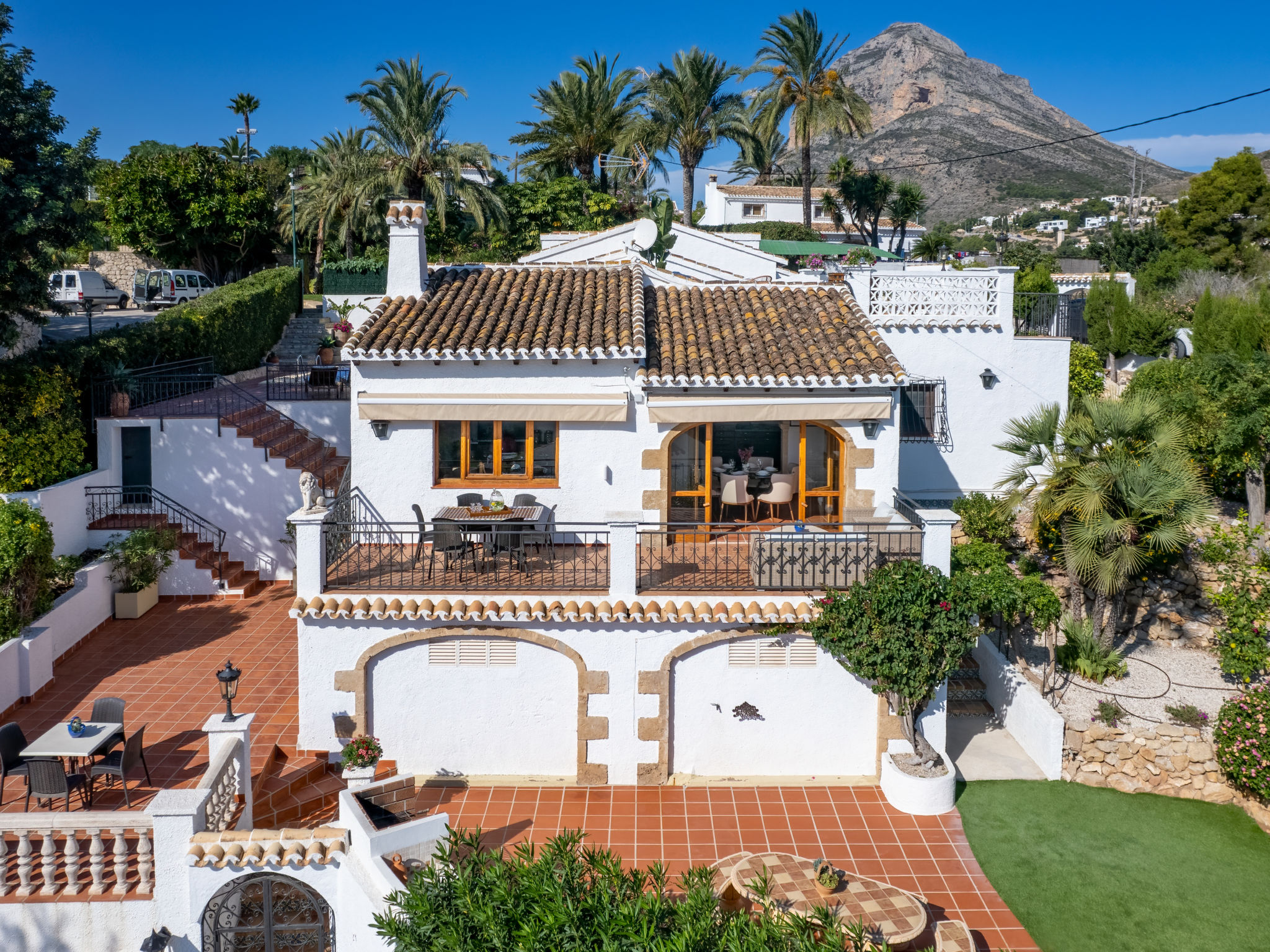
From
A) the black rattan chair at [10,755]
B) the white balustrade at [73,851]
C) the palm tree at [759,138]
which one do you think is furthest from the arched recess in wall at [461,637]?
the palm tree at [759,138]

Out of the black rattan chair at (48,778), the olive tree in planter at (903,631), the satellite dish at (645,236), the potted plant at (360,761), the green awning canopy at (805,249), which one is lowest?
the potted plant at (360,761)

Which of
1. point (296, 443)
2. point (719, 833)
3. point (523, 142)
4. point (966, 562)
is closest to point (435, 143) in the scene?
point (523, 142)

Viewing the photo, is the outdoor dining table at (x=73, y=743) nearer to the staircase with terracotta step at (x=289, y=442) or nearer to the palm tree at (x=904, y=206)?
the staircase with terracotta step at (x=289, y=442)

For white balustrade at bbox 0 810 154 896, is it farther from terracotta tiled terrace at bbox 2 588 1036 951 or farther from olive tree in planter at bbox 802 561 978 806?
olive tree in planter at bbox 802 561 978 806

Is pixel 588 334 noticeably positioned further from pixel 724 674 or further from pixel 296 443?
pixel 296 443

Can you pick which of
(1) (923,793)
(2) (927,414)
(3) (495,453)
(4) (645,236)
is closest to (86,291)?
(4) (645,236)
